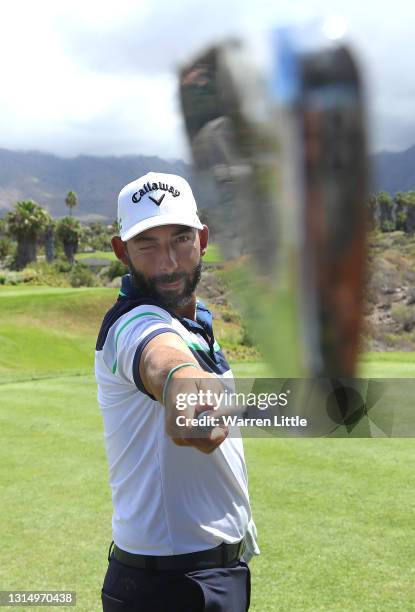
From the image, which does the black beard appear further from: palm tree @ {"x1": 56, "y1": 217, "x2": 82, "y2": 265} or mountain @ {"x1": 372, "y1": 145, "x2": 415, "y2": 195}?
palm tree @ {"x1": 56, "y1": 217, "x2": 82, "y2": 265}

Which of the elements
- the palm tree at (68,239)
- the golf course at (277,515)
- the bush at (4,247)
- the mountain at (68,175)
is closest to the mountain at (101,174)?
the mountain at (68,175)

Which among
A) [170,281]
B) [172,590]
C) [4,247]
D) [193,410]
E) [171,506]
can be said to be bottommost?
[172,590]

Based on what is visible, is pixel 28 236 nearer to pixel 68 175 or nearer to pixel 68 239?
pixel 68 175

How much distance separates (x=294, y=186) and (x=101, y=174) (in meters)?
0.63

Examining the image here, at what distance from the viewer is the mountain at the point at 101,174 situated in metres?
0.43

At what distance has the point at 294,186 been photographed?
37 centimetres

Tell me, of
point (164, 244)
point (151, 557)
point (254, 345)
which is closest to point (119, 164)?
point (164, 244)

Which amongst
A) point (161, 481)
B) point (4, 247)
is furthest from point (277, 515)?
point (4, 247)

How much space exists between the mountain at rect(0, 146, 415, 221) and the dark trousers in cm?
104

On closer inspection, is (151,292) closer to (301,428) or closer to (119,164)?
(119,164)

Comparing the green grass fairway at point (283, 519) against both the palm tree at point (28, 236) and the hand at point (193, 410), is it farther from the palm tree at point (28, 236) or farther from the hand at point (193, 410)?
the hand at point (193, 410)

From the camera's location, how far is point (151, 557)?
1.92 meters

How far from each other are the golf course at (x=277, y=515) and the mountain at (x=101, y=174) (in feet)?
4.95

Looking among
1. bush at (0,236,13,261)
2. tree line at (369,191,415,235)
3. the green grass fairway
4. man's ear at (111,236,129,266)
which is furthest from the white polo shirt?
bush at (0,236,13,261)
